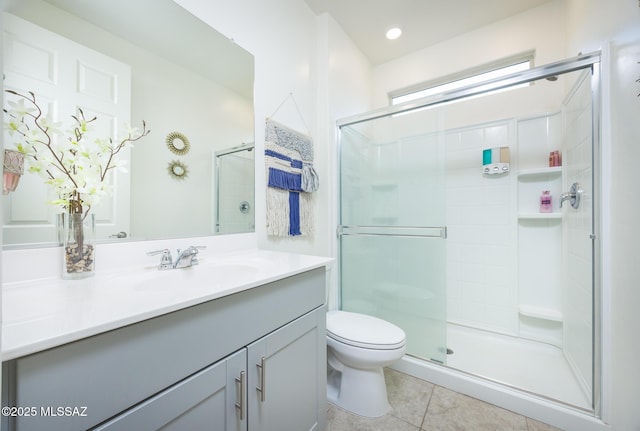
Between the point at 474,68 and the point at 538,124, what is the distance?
2.46 ft

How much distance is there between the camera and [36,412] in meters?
0.46

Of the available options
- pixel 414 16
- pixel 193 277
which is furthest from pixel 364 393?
pixel 414 16

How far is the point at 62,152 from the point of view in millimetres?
865

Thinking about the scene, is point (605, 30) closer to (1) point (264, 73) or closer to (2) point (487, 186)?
(2) point (487, 186)

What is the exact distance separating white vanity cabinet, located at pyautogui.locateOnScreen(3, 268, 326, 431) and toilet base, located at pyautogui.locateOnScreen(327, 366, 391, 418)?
0.37 metres

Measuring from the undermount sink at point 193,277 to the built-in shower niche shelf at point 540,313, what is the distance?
220 centimetres

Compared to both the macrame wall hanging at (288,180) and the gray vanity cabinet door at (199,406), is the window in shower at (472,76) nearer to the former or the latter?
the macrame wall hanging at (288,180)

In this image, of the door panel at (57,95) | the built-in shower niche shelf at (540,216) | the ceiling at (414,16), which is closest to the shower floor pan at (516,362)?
the built-in shower niche shelf at (540,216)

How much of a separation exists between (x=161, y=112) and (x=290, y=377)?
1270 millimetres

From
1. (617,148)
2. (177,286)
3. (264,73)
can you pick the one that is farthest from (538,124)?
(177,286)

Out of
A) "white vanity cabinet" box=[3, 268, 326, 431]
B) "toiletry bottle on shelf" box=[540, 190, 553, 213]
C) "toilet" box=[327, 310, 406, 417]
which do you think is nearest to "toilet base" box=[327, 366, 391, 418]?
"toilet" box=[327, 310, 406, 417]

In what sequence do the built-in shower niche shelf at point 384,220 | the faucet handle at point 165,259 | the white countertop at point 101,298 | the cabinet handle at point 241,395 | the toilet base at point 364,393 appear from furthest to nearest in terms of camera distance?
the built-in shower niche shelf at point 384,220 → the toilet base at point 364,393 → the faucet handle at point 165,259 → the cabinet handle at point 241,395 → the white countertop at point 101,298

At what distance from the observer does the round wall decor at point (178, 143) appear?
1.20 meters

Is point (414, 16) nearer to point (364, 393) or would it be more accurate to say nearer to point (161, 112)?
point (161, 112)
